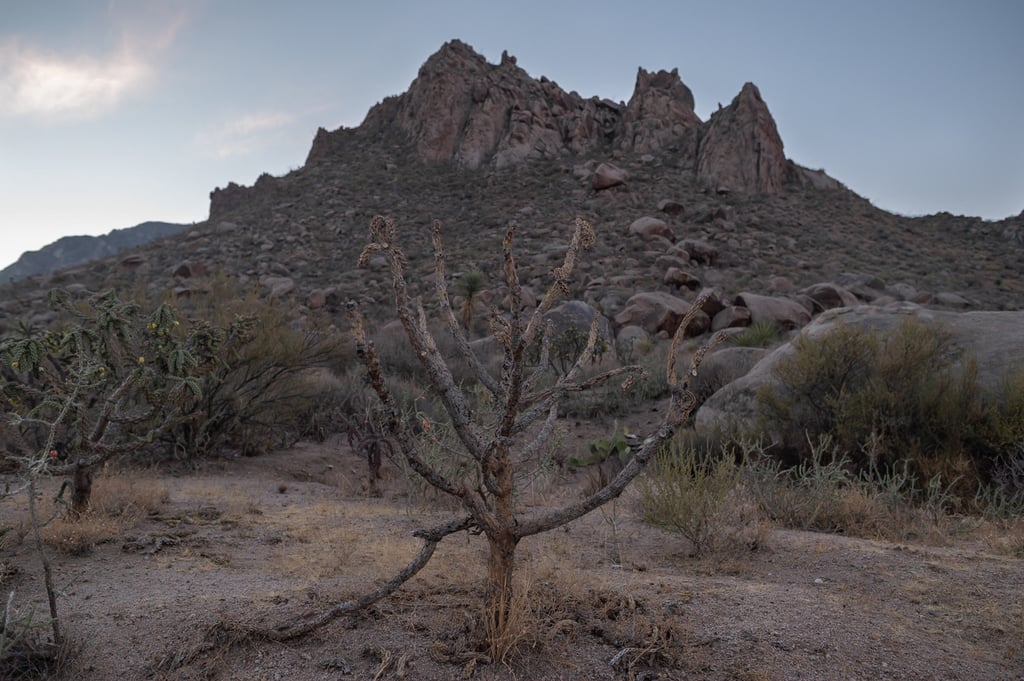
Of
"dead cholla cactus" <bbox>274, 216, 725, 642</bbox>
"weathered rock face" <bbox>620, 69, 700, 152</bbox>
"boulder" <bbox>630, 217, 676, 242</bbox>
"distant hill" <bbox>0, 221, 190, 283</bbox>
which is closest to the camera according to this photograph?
"dead cholla cactus" <bbox>274, 216, 725, 642</bbox>

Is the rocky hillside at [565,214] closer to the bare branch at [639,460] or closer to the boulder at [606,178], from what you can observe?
the boulder at [606,178]

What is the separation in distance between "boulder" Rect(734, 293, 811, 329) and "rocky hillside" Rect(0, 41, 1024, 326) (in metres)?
0.35

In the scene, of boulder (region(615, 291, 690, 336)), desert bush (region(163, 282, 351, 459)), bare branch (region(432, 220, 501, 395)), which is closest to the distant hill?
boulder (region(615, 291, 690, 336))

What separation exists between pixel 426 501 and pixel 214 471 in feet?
12.2

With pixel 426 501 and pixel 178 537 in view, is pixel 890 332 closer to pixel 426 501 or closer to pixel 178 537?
pixel 426 501

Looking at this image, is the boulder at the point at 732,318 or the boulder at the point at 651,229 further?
the boulder at the point at 651,229

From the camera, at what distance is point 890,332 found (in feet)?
26.8

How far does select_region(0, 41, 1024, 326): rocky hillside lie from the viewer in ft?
86.6

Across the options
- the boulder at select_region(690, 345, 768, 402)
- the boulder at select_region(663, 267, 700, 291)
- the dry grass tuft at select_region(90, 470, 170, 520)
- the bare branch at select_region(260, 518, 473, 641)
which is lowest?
the dry grass tuft at select_region(90, 470, 170, 520)

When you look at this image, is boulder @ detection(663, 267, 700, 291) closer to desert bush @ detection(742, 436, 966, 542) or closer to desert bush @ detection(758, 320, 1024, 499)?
desert bush @ detection(758, 320, 1024, 499)

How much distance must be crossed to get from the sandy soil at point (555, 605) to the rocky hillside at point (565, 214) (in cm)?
1454

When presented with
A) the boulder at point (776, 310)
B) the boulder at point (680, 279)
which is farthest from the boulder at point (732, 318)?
the boulder at point (680, 279)

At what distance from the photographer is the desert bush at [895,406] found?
261 inches

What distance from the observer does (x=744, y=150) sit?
3706 cm
